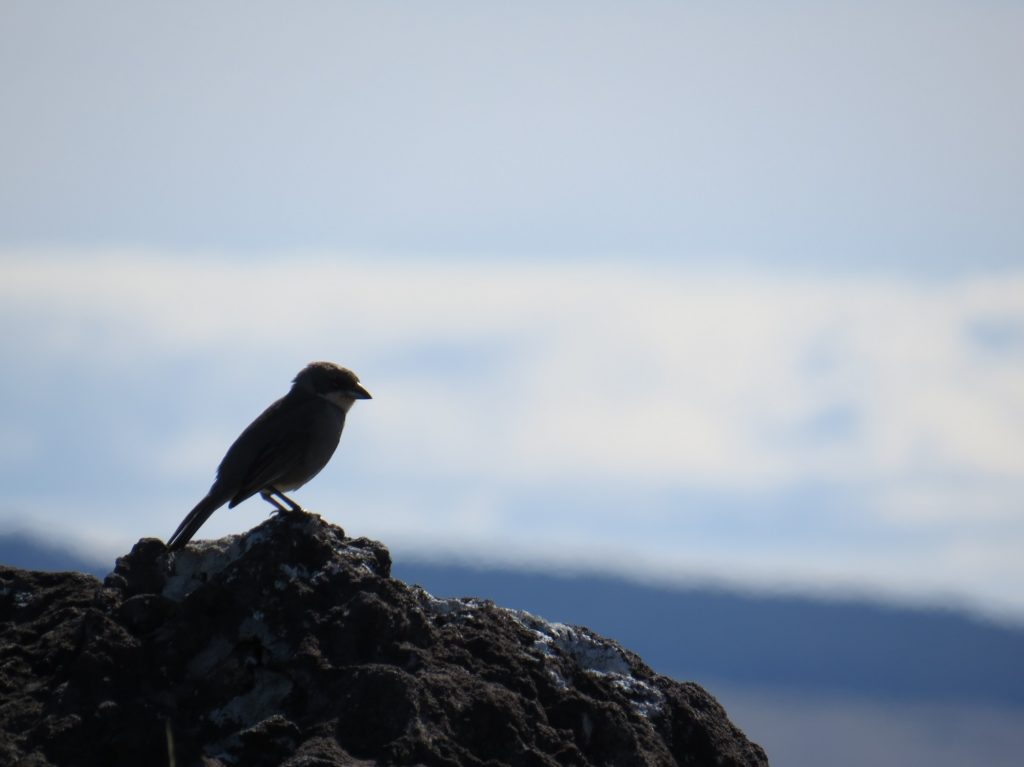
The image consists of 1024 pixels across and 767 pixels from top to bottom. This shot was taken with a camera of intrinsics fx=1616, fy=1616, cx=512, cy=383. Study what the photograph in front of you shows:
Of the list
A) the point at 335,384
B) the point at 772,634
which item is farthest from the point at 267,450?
the point at 772,634

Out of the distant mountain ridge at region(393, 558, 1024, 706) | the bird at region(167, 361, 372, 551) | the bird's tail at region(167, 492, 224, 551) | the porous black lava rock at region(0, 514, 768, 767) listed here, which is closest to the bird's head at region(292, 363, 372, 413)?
the bird at region(167, 361, 372, 551)

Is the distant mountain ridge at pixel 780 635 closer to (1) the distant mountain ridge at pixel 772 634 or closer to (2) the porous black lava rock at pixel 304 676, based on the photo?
(1) the distant mountain ridge at pixel 772 634

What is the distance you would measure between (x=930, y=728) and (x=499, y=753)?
90.8m

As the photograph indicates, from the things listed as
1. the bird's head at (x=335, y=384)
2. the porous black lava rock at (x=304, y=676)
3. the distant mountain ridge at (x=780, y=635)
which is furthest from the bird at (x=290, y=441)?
the distant mountain ridge at (x=780, y=635)

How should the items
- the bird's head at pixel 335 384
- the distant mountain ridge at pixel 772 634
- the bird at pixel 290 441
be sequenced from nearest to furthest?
1. the bird at pixel 290 441
2. the bird's head at pixel 335 384
3. the distant mountain ridge at pixel 772 634

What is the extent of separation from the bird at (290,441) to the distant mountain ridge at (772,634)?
317 ft

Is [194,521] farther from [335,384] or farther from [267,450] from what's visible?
[335,384]

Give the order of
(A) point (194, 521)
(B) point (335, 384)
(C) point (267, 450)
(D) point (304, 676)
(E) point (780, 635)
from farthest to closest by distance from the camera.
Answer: (E) point (780, 635), (B) point (335, 384), (C) point (267, 450), (A) point (194, 521), (D) point (304, 676)

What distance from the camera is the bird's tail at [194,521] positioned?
7.52 m

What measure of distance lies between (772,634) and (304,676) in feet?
406

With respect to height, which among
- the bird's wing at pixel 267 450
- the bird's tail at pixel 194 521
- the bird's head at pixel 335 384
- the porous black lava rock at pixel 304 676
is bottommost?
the porous black lava rock at pixel 304 676

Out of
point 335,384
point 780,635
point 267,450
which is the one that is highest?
point 780,635

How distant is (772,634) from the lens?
126875mm

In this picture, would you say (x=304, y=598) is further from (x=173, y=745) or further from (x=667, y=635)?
(x=667, y=635)
